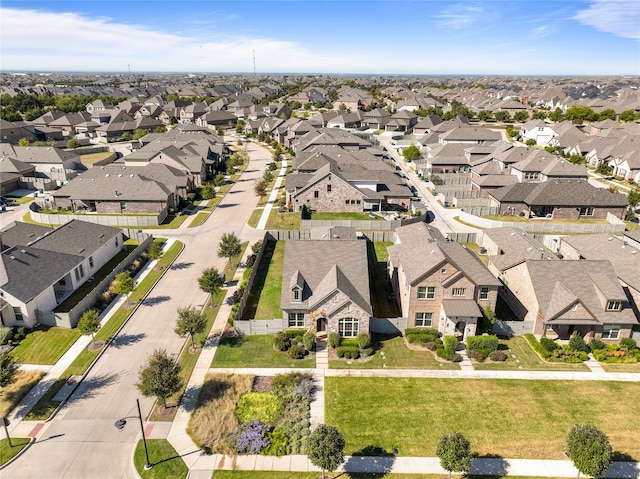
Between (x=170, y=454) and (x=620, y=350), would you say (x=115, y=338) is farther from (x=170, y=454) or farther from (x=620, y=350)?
(x=620, y=350)

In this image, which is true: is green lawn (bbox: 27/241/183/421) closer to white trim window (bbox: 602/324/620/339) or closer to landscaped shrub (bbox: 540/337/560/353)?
landscaped shrub (bbox: 540/337/560/353)

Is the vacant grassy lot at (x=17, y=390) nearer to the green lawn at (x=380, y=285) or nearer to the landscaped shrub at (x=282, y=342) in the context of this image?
the landscaped shrub at (x=282, y=342)

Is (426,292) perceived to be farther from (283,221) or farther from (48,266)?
(48,266)

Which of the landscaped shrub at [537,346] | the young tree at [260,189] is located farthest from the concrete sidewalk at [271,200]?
the landscaped shrub at [537,346]

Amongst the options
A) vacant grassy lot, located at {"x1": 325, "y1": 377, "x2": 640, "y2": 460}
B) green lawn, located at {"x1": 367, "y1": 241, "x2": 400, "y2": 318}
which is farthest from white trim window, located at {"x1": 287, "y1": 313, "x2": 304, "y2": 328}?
green lawn, located at {"x1": 367, "y1": 241, "x2": 400, "y2": 318}

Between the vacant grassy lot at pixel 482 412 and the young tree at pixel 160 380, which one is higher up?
the young tree at pixel 160 380
